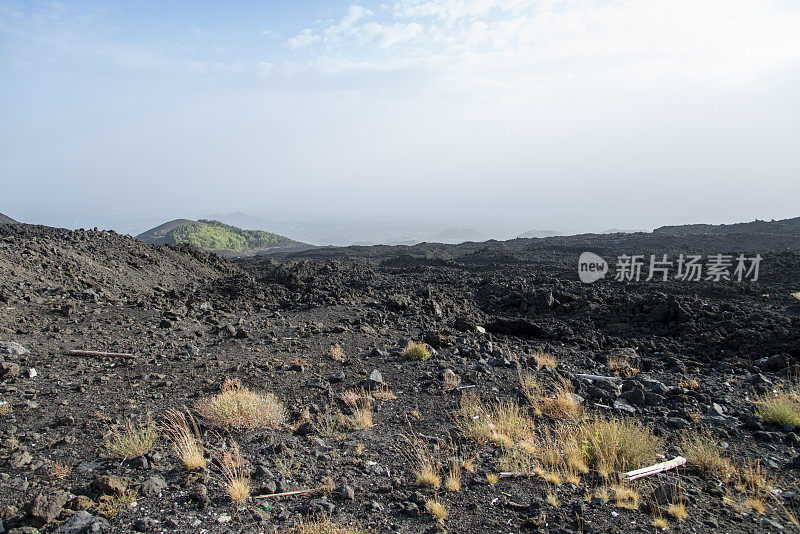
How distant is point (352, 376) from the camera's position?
21.9 feet

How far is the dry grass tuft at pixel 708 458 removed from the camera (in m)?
4.04

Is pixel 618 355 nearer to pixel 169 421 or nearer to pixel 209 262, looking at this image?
pixel 169 421

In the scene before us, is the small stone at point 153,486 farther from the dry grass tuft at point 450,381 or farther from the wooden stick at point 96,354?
the wooden stick at point 96,354

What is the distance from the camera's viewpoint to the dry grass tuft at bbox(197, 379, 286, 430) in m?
4.88

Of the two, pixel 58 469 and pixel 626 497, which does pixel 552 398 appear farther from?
pixel 58 469

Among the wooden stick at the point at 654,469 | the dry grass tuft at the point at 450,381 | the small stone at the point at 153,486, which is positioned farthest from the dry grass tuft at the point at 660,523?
the small stone at the point at 153,486

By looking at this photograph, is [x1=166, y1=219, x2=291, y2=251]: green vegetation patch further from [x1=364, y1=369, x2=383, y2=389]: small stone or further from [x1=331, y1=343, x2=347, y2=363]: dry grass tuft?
[x1=364, y1=369, x2=383, y2=389]: small stone

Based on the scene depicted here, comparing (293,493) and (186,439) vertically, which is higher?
(186,439)

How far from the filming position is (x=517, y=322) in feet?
32.1

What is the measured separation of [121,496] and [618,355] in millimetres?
7378

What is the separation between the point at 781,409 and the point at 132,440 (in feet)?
22.8

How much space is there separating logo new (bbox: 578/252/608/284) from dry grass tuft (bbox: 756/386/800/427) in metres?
9.16

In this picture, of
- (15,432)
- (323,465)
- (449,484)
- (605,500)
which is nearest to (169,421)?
(15,432)

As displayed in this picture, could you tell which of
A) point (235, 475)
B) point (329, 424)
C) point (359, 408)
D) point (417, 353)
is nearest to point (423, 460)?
point (329, 424)
